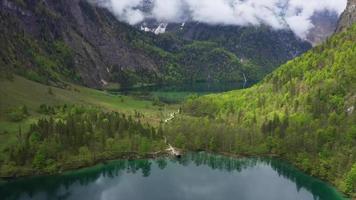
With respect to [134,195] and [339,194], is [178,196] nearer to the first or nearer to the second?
[134,195]

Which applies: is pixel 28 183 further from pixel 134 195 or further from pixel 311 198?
pixel 311 198

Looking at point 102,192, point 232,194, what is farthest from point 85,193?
point 232,194

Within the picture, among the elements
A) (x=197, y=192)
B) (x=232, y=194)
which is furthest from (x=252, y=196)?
(x=197, y=192)

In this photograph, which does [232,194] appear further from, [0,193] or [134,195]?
[0,193]

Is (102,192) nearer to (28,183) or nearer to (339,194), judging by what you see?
(28,183)

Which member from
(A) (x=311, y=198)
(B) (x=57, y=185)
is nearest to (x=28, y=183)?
(B) (x=57, y=185)

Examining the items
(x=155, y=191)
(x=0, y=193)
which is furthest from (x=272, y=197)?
(x=0, y=193)
